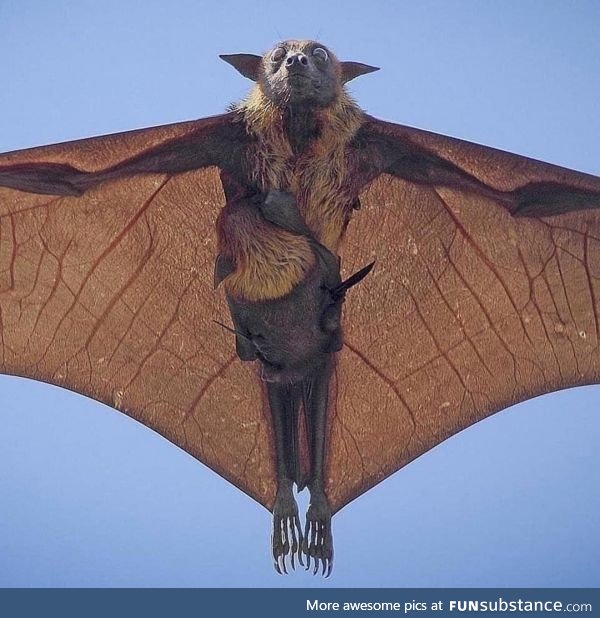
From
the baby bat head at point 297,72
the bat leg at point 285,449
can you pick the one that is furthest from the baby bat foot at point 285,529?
the baby bat head at point 297,72

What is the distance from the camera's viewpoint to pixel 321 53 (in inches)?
189

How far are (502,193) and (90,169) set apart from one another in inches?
Result: 62.3

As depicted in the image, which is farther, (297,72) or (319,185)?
(319,185)

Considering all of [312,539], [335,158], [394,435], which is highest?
[335,158]

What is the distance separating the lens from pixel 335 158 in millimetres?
4914

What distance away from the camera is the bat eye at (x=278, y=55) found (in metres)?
4.82

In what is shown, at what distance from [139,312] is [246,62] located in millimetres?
1252

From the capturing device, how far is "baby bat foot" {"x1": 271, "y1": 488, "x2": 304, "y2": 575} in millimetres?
5223

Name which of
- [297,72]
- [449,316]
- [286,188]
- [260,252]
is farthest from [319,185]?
[449,316]

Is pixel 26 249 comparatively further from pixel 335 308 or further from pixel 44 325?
pixel 335 308

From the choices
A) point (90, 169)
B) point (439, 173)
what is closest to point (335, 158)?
point (439, 173)

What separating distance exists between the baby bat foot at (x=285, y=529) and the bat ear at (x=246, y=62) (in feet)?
5.33

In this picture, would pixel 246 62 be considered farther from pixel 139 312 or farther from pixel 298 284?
pixel 139 312

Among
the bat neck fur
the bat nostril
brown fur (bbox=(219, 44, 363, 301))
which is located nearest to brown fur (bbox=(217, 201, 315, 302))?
brown fur (bbox=(219, 44, 363, 301))
